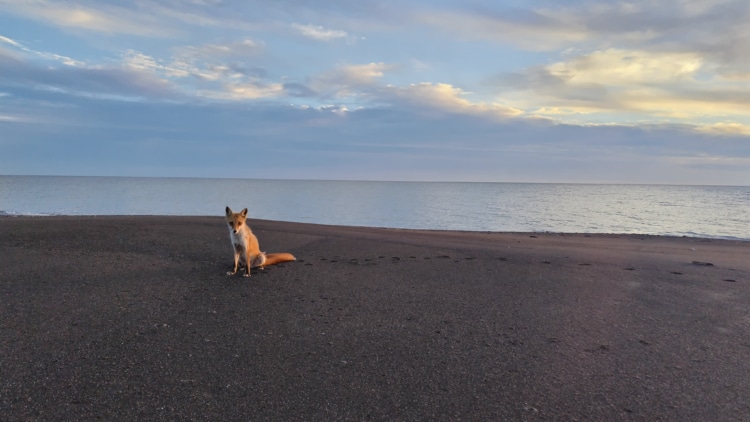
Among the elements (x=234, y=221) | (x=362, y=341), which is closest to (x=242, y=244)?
(x=234, y=221)

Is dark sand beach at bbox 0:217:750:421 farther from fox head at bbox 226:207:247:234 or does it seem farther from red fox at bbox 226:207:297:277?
fox head at bbox 226:207:247:234

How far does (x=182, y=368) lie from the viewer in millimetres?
4383

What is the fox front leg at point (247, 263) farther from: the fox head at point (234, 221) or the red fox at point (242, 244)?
the fox head at point (234, 221)

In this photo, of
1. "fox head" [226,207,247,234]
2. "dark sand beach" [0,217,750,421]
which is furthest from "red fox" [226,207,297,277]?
"dark sand beach" [0,217,750,421]

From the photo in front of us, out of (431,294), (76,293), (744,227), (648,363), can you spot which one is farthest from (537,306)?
(744,227)

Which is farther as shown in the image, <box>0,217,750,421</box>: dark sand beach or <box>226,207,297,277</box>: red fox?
<box>226,207,297,277</box>: red fox

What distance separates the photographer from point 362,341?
5301 mm

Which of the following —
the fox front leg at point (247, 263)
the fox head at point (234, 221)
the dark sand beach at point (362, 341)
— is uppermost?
the fox head at point (234, 221)

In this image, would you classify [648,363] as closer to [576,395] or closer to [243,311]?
[576,395]

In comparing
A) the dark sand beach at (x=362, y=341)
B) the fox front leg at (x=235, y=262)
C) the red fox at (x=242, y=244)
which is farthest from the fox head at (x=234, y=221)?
the dark sand beach at (x=362, y=341)

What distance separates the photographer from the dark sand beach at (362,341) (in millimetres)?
3822

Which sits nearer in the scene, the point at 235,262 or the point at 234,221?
the point at 235,262

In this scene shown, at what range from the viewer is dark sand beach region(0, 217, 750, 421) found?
3.82 m

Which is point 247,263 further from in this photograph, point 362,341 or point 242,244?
point 362,341
